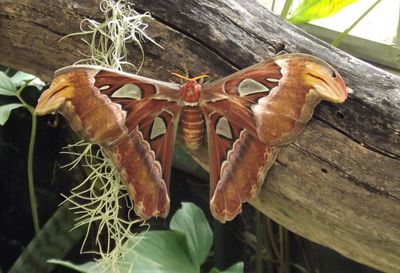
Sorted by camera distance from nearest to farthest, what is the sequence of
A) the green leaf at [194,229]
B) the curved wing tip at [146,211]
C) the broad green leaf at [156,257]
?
the curved wing tip at [146,211] → the broad green leaf at [156,257] → the green leaf at [194,229]

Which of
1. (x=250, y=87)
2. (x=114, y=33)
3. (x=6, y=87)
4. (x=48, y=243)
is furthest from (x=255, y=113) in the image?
(x=48, y=243)

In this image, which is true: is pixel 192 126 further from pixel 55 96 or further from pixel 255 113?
pixel 55 96

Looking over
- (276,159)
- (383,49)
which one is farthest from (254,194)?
(383,49)

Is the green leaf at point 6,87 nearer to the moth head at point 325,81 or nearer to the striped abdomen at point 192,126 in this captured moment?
the striped abdomen at point 192,126

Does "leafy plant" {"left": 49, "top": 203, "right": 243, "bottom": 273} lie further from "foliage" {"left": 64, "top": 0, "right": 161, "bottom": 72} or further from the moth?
"foliage" {"left": 64, "top": 0, "right": 161, "bottom": 72}

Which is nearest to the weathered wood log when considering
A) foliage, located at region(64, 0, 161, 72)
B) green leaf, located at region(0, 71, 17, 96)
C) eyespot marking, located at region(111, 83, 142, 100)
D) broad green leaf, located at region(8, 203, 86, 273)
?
foliage, located at region(64, 0, 161, 72)

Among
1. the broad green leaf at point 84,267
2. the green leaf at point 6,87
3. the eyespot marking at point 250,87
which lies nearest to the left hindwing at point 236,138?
the eyespot marking at point 250,87
